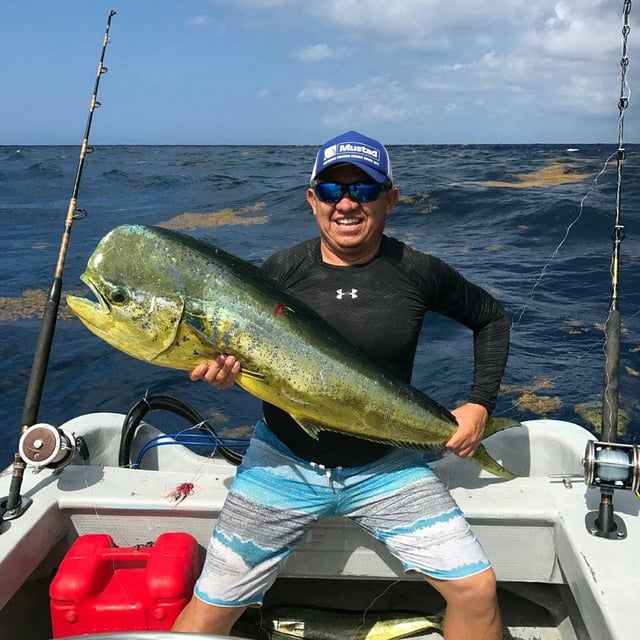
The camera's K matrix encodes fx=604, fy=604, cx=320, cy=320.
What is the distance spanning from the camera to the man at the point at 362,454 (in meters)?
2.27

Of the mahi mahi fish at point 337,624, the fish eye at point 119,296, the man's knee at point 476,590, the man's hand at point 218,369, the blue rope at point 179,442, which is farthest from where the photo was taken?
the blue rope at point 179,442

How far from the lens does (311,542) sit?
8.71ft

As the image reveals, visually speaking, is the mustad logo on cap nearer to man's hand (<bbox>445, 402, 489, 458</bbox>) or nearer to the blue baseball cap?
the blue baseball cap

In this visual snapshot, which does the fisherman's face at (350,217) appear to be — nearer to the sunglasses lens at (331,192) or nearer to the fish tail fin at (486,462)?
the sunglasses lens at (331,192)

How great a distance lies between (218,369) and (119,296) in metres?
0.40

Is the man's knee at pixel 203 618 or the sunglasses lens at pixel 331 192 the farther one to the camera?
the sunglasses lens at pixel 331 192

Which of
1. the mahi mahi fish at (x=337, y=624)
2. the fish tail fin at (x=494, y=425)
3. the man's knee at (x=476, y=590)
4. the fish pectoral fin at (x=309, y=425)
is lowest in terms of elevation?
the mahi mahi fish at (x=337, y=624)

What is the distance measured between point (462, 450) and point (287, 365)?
2.98ft

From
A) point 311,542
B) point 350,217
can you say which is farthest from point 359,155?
point 311,542

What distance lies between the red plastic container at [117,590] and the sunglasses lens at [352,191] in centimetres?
160

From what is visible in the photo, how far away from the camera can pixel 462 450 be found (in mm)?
2531

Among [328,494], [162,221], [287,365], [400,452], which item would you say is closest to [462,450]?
[400,452]

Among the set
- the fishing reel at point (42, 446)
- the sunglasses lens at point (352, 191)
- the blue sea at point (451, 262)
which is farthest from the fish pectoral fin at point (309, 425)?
the blue sea at point (451, 262)

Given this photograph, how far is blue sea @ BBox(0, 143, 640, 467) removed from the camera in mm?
6590
